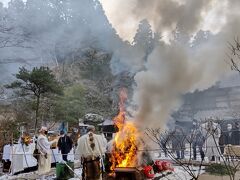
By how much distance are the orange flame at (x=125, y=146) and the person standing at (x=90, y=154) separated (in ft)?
4.08


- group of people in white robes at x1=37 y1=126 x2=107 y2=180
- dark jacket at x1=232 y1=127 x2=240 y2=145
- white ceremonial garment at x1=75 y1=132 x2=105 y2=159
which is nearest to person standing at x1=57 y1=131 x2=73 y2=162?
group of people in white robes at x1=37 y1=126 x2=107 y2=180

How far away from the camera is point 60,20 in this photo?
48.4m

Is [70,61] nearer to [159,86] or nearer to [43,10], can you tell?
[43,10]

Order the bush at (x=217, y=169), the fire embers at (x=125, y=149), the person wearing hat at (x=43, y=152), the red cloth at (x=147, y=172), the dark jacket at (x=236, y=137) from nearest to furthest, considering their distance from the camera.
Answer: the red cloth at (x=147, y=172) < the fire embers at (x=125, y=149) < the person wearing hat at (x=43, y=152) < the bush at (x=217, y=169) < the dark jacket at (x=236, y=137)

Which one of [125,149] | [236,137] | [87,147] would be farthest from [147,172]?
[236,137]

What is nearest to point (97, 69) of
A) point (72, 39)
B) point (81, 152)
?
point (72, 39)

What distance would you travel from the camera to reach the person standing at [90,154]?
8477 millimetres

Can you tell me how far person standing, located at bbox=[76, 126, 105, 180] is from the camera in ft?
27.8

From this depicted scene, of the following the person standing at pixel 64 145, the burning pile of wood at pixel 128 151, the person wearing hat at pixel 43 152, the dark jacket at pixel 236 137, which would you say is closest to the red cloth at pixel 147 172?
the burning pile of wood at pixel 128 151

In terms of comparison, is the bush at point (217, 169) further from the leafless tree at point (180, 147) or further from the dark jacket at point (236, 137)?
the dark jacket at point (236, 137)

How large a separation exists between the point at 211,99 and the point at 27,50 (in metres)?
29.5

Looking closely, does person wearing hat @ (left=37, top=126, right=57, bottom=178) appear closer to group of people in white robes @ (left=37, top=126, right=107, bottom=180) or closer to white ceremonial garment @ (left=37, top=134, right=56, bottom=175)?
white ceremonial garment @ (left=37, top=134, right=56, bottom=175)

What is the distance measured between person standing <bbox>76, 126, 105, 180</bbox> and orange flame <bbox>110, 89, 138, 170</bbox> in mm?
1242

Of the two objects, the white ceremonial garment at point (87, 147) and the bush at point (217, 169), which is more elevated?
the white ceremonial garment at point (87, 147)
